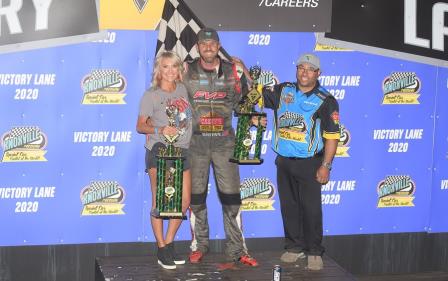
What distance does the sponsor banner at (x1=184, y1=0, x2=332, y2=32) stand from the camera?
303 inches

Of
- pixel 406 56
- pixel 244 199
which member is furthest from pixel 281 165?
pixel 406 56

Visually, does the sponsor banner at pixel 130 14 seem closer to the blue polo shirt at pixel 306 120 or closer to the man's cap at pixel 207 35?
the man's cap at pixel 207 35

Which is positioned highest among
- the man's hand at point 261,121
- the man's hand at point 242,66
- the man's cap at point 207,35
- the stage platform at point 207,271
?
the man's cap at point 207,35

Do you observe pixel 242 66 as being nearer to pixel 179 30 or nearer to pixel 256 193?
pixel 179 30

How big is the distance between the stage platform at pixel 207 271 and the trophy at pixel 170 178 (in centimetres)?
56

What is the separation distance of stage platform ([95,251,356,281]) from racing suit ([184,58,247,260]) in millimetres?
244

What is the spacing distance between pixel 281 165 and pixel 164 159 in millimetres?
1216

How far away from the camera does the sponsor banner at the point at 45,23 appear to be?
727cm

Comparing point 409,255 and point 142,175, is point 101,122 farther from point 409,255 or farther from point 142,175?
point 409,255

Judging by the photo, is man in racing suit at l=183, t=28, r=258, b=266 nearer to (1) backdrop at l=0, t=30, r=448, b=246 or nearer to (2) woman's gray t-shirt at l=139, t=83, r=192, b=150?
(2) woman's gray t-shirt at l=139, t=83, r=192, b=150

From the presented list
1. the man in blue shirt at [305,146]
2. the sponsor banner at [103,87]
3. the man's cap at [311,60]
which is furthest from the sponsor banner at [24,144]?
the man's cap at [311,60]

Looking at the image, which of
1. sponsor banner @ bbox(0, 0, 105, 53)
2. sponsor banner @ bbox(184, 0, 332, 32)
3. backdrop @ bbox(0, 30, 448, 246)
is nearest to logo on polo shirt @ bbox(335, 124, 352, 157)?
backdrop @ bbox(0, 30, 448, 246)

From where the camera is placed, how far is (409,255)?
28.4ft

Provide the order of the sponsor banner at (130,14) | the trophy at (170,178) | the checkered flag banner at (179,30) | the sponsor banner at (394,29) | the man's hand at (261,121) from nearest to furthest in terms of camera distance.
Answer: the trophy at (170,178) < the man's hand at (261,121) < the sponsor banner at (130,14) < the checkered flag banner at (179,30) < the sponsor banner at (394,29)
